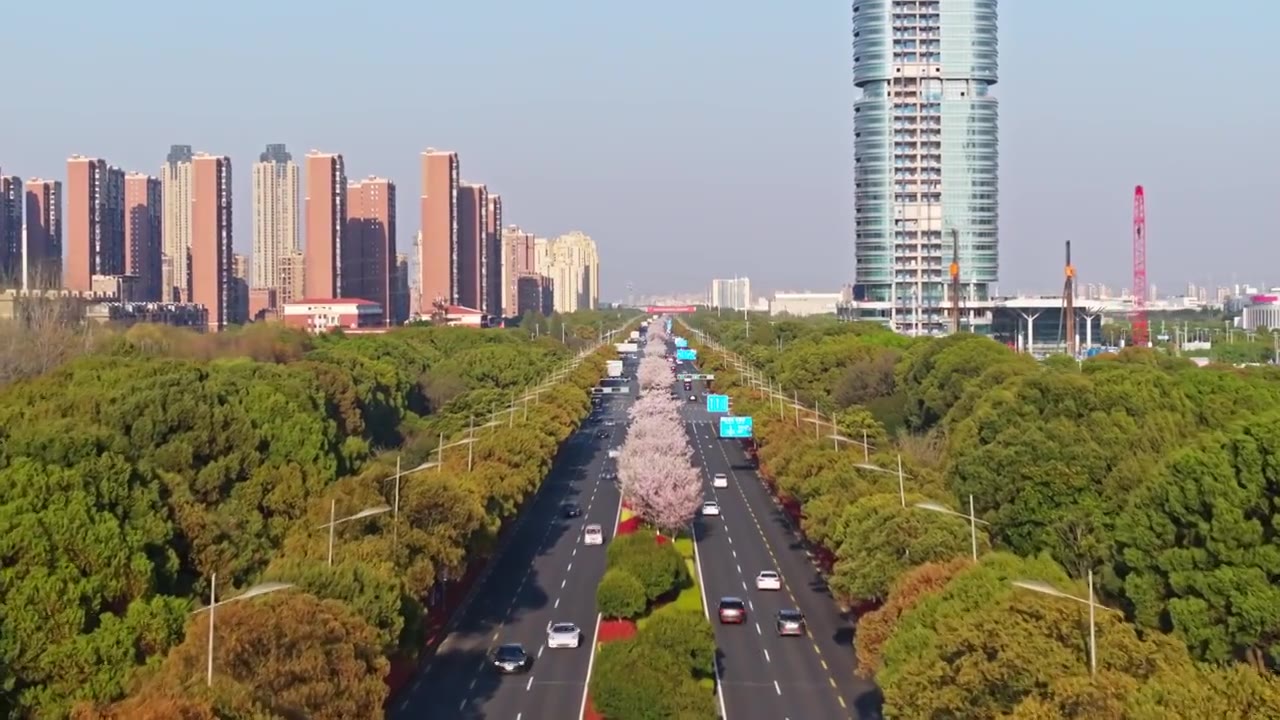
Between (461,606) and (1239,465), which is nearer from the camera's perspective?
(1239,465)

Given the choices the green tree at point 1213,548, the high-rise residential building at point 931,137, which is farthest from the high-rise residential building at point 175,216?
the green tree at point 1213,548

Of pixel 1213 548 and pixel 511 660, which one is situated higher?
pixel 1213 548

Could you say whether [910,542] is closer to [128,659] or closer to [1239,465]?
[1239,465]

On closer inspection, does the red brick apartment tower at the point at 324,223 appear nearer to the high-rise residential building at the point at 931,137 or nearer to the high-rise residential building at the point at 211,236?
the high-rise residential building at the point at 211,236

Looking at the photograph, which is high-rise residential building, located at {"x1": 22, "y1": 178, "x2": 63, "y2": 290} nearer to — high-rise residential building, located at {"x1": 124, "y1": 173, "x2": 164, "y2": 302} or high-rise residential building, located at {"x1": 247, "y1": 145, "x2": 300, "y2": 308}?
high-rise residential building, located at {"x1": 124, "y1": 173, "x2": 164, "y2": 302}

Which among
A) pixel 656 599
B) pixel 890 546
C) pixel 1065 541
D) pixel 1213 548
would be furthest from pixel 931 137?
pixel 1213 548

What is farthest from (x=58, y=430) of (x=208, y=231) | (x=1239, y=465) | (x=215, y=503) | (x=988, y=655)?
(x=208, y=231)

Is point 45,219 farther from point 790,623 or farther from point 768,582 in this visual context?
point 790,623
